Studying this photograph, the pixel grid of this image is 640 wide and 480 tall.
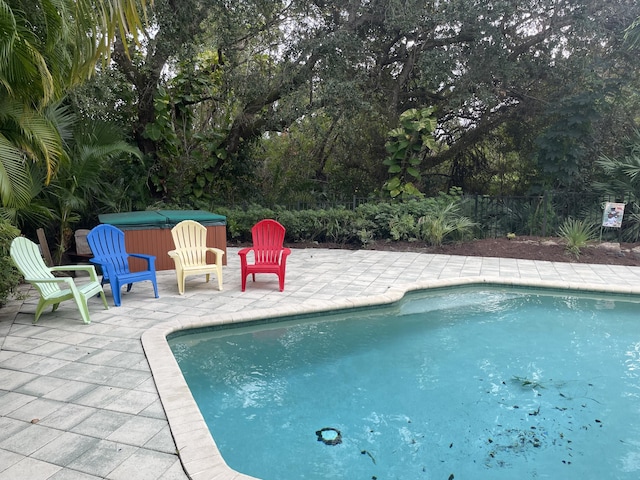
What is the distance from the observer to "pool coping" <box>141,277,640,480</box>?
2273 mm

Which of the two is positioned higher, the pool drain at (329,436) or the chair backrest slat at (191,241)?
the chair backrest slat at (191,241)

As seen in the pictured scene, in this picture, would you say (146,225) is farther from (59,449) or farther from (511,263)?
(511,263)

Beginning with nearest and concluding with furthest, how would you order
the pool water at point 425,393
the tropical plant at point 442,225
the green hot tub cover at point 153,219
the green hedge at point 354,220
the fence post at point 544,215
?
the pool water at point 425,393 < the green hot tub cover at point 153,219 < the tropical plant at point 442,225 < the green hedge at point 354,220 < the fence post at point 544,215

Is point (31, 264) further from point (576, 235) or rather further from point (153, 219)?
point (576, 235)

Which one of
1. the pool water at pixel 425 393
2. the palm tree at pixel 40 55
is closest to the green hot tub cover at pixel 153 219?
the palm tree at pixel 40 55

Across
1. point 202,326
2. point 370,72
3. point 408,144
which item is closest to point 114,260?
point 202,326

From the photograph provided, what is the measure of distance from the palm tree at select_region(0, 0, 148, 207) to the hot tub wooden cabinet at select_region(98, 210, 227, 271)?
2.22m

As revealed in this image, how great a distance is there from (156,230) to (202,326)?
111 inches

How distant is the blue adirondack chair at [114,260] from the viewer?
200 inches

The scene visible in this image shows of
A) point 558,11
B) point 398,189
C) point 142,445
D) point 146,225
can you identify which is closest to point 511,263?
point 398,189

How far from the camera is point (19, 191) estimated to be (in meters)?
4.24

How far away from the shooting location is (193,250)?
19.7ft

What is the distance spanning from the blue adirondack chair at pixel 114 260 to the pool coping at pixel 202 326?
3.37 ft

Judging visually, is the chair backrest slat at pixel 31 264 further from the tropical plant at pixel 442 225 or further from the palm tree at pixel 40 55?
the tropical plant at pixel 442 225
